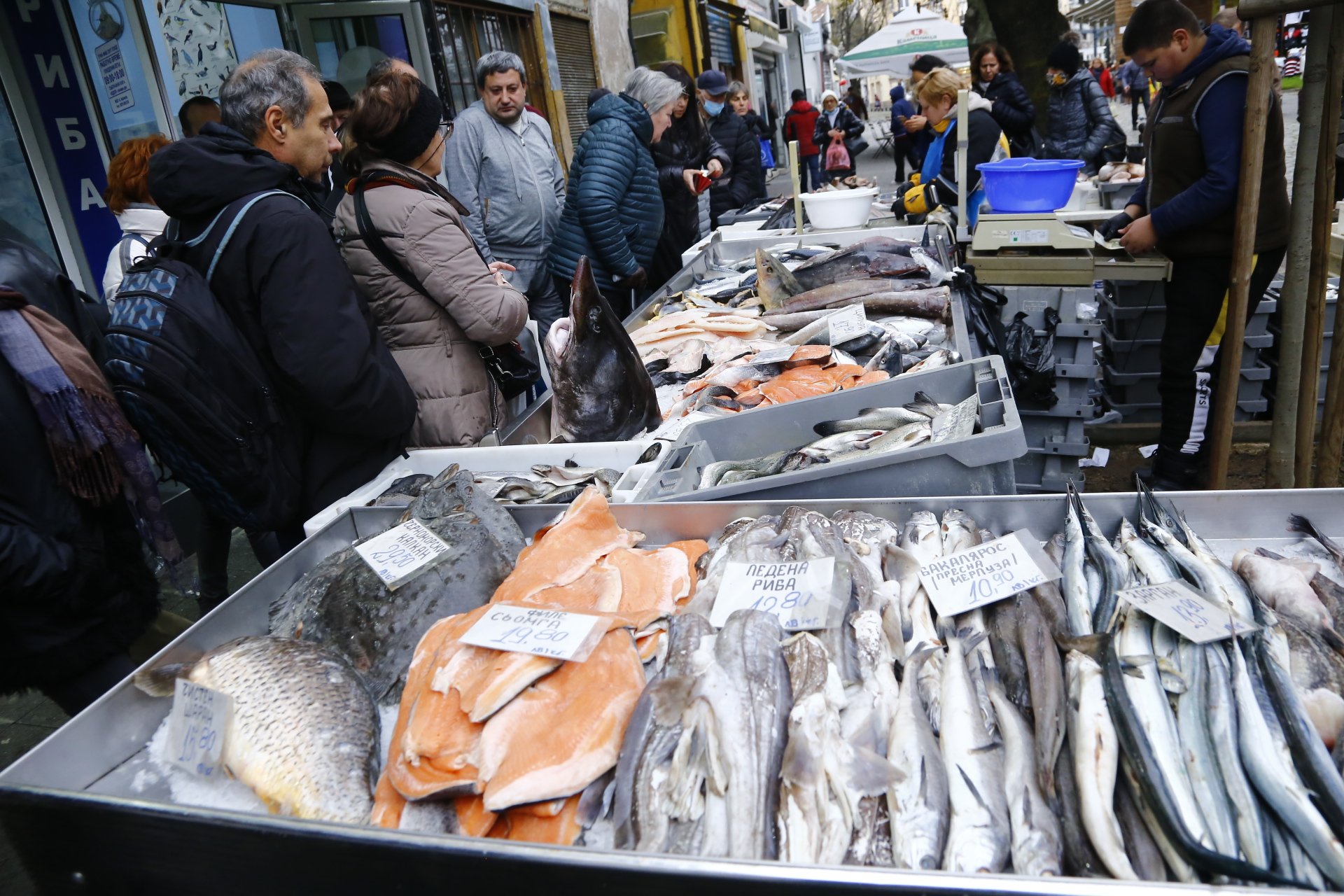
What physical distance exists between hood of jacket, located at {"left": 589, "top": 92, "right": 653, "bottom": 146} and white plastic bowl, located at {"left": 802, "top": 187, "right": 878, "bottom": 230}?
4.58 ft

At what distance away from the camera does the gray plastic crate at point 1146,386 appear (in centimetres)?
502

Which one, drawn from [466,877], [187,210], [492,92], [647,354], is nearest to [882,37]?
[492,92]

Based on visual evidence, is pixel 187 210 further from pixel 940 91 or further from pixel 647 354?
pixel 940 91

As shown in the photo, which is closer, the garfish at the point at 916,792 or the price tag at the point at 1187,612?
the garfish at the point at 916,792

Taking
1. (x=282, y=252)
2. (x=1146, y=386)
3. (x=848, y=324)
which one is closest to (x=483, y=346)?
(x=282, y=252)

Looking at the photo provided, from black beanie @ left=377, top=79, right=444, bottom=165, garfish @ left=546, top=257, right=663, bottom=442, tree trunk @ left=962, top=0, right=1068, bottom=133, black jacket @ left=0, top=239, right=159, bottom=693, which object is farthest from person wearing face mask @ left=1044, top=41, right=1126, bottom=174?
black jacket @ left=0, top=239, right=159, bottom=693

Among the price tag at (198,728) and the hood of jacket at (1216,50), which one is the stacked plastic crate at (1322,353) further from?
the price tag at (198,728)

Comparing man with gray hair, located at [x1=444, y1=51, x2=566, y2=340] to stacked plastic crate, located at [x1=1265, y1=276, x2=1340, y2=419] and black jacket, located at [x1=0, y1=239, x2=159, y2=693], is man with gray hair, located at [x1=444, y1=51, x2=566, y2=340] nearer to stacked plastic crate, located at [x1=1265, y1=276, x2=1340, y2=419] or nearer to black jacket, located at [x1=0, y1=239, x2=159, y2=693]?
black jacket, located at [x1=0, y1=239, x2=159, y2=693]

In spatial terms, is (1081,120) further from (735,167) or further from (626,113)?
(626,113)

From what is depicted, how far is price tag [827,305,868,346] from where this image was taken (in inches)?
145

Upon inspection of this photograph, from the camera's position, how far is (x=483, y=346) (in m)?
3.19

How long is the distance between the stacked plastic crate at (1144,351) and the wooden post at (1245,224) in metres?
1.84

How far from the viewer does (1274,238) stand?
3979mm

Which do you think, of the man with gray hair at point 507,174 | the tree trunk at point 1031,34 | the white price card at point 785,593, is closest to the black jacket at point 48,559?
the white price card at point 785,593
